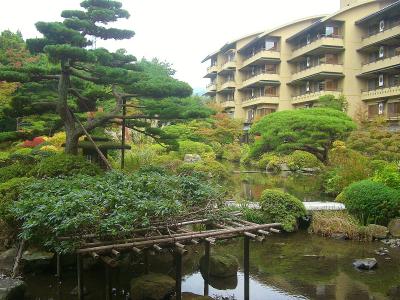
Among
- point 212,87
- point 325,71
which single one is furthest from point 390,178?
point 212,87

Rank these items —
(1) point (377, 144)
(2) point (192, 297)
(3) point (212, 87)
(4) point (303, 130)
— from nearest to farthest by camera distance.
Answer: (2) point (192, 297), (1) point (377, 144), (4) point (303, 130), (3) point (212, 87)

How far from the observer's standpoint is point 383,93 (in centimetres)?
3650

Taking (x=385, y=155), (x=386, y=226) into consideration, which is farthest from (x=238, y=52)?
(x=386, y=226)

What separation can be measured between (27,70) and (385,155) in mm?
17935

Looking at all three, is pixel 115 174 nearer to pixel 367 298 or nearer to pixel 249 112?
pixel 367 298

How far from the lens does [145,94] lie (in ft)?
40.0

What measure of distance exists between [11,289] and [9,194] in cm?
266

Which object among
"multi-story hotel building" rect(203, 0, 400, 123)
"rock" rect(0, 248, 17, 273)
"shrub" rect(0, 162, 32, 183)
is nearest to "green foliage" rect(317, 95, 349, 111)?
"multi-story hotel building" rect(203, 0, 400, 123)

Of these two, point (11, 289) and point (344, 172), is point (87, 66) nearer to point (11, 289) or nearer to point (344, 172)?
point (11, 289)

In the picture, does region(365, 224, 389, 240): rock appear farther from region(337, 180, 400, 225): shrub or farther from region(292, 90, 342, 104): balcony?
region(292, 90, 342, 104): balcony

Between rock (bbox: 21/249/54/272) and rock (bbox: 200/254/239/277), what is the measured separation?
3620mm

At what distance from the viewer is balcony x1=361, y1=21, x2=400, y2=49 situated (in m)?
34.4

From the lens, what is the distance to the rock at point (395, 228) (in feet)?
42.5

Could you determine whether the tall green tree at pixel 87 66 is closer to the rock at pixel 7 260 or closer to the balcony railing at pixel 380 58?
the rock at pixel 7 260
